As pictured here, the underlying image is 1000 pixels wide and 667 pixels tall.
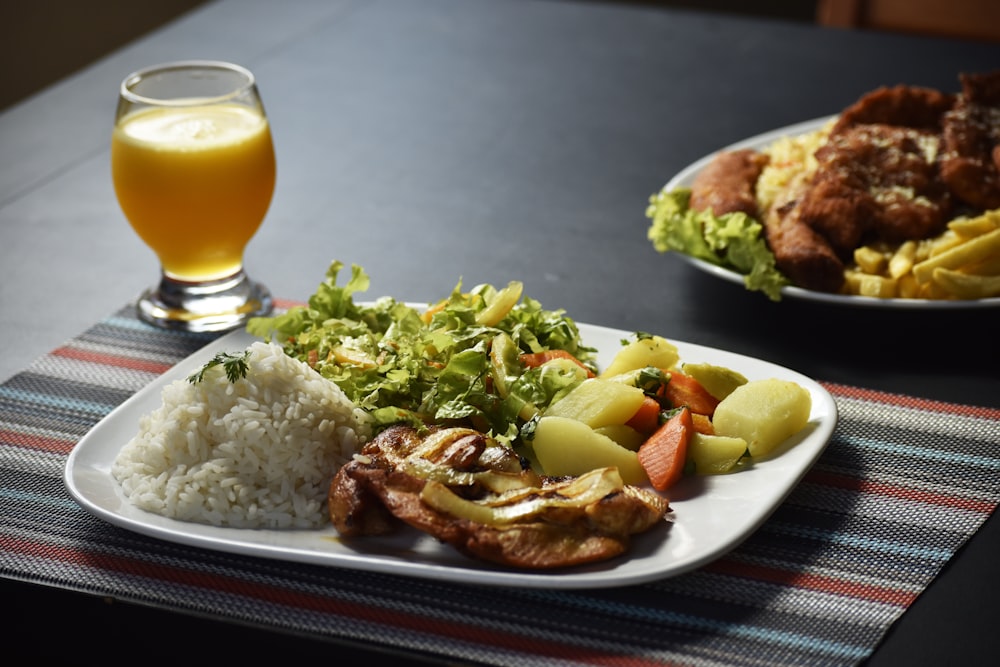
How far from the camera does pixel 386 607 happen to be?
1693mm

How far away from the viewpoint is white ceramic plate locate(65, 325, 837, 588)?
164 cm

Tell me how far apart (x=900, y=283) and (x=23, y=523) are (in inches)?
69.3

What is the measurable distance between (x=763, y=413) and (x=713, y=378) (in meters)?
0.15

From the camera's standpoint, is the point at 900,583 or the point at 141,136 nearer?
the point at 900,583

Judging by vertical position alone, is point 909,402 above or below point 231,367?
below

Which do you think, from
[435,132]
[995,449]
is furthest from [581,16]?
[995,449]

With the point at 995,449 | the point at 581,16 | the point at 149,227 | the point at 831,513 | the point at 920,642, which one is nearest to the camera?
the point at 920,642

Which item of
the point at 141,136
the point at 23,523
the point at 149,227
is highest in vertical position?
the point at 141,136

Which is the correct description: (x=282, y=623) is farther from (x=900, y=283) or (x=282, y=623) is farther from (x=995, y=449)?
(x=900, y=283)

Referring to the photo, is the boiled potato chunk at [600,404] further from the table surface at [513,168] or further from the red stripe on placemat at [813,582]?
the table surface at [513,168]

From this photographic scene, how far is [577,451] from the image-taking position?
1.89 meters

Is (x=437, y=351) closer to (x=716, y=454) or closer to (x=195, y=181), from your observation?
(x=716, y=454)

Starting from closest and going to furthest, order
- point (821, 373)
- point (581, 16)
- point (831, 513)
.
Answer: point (831, 513), point (821, 373), point (581, 16)

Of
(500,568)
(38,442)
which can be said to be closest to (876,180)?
(500,568)
